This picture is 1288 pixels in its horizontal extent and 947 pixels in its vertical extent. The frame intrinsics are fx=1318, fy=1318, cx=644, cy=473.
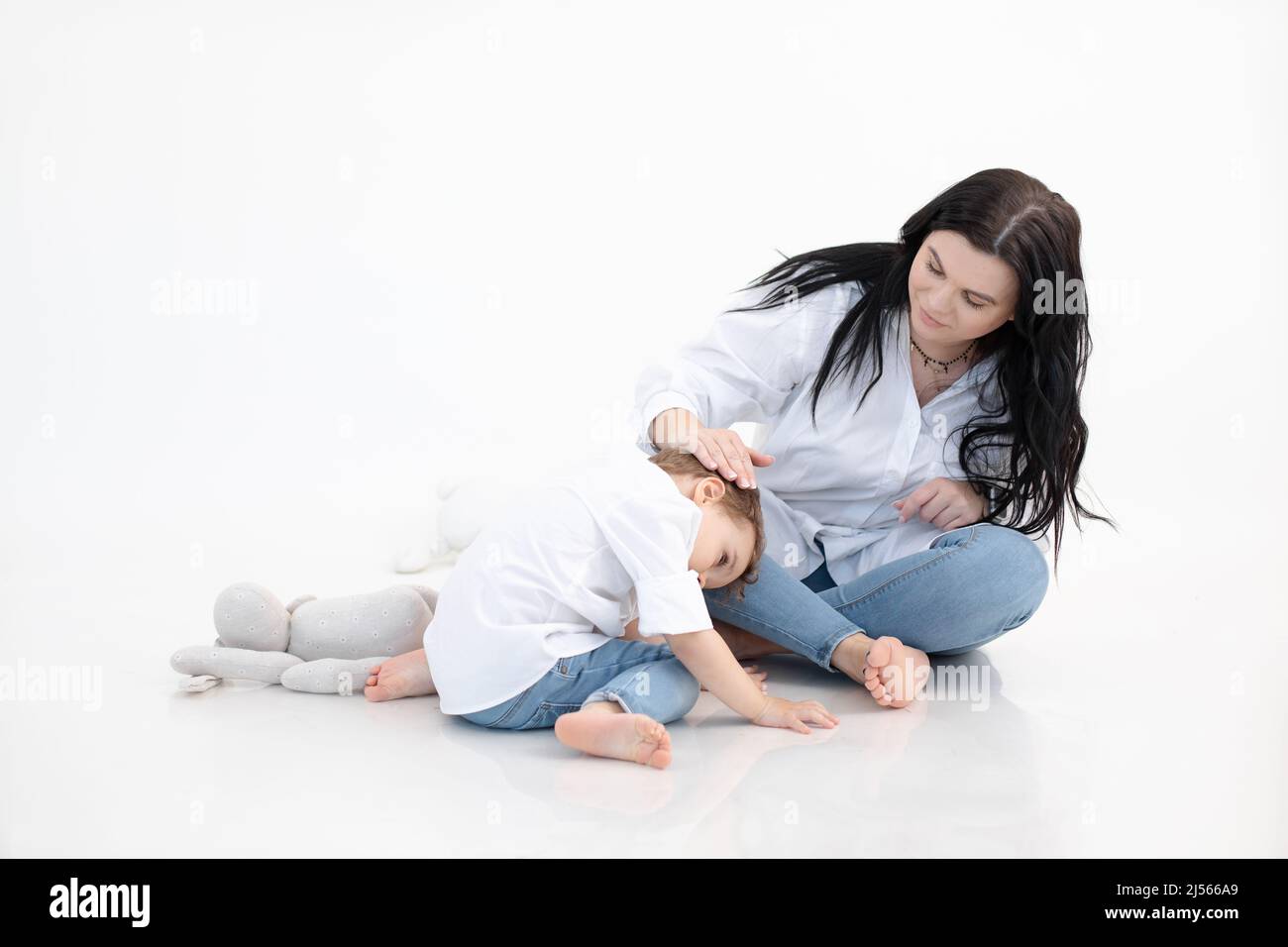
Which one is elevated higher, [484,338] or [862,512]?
[484,338]

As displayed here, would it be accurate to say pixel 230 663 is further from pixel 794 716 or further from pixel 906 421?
pixel 906 421

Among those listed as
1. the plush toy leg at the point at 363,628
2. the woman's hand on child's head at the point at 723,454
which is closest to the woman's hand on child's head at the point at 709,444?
the woman's hand on child's head at the point at 723,454

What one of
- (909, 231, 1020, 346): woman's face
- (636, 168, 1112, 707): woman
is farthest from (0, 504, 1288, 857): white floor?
(909, 231, 1020, 346): woman's face

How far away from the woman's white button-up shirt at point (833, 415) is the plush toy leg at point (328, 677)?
1.88 ft

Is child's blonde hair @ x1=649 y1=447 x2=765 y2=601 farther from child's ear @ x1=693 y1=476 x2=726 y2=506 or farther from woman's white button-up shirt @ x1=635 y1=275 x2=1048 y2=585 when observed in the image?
woman's white button-up shirt @ x1=635 y1=275 x2=1048 y2=585

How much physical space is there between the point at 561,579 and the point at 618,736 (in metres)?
0.22

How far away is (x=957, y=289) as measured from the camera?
184 centimetres

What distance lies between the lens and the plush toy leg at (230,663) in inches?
72.5

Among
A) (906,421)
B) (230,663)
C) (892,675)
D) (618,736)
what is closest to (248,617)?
(230,663)

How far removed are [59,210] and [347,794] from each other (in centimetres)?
234

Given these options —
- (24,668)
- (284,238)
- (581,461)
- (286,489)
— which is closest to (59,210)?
(284,238)

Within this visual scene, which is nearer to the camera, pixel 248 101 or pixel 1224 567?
pixel 1224 567

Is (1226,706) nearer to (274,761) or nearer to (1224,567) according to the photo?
(1224,567)

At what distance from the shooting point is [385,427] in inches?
130
